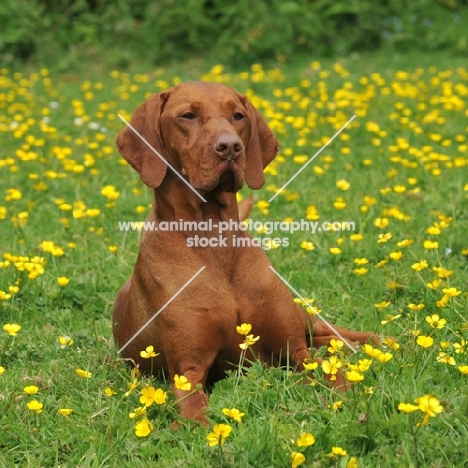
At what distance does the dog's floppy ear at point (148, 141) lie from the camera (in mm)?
3887

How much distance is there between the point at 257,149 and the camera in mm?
4145

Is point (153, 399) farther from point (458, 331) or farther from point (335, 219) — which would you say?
point (335, 219)

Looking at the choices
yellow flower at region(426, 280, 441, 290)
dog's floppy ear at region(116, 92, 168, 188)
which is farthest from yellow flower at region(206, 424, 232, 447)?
yellow flower at region(426, 280, 441, 290)

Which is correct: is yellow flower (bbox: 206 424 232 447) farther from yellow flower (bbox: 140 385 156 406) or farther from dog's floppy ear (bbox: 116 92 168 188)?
dog's floppy ear (bbox: 116 92 168 188)

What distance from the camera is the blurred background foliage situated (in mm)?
11484

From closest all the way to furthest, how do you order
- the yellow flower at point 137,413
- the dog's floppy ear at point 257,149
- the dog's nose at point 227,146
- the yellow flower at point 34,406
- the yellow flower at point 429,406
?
the yellow flower at point 429,406
the yellow flower at point 137,413
the yellow flower at point 34,406
the dog's nose at point 227,146
the dog's floppy ear at point 257,149

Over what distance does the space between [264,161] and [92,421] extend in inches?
57.0

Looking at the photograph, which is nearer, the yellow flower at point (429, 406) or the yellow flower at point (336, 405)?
the yellow flower at point (429, 406)

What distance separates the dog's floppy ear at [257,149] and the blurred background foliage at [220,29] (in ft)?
24.0

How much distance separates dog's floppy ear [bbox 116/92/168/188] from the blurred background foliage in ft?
24.7

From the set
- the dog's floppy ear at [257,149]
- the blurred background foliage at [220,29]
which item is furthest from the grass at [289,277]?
the blurred background foliage at [220,29]

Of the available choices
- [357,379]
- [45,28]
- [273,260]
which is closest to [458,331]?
[357,379]

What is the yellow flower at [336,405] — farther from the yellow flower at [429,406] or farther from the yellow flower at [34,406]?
the yellow flower at [34,406]

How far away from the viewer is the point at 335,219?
5816 mm
